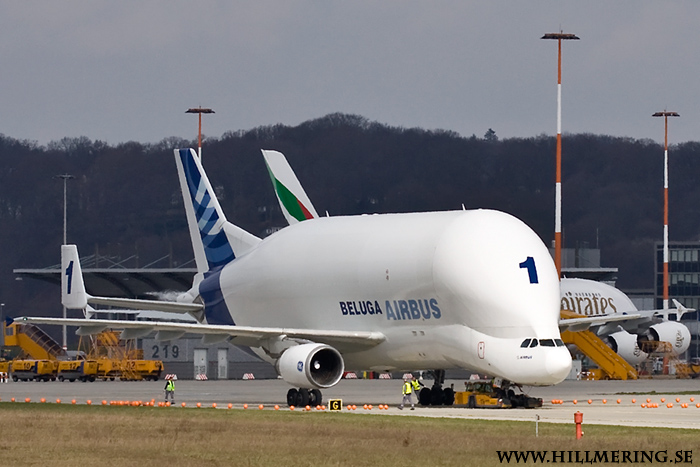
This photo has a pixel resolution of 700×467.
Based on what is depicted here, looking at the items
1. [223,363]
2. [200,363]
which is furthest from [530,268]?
[200,363]

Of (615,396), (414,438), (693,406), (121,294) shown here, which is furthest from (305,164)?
(414,438)

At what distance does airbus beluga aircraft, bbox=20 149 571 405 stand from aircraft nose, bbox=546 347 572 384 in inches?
1.6

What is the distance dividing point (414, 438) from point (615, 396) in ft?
80.4

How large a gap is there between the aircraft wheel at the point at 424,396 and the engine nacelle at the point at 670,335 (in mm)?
40272

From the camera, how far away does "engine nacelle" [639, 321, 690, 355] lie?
83.7m

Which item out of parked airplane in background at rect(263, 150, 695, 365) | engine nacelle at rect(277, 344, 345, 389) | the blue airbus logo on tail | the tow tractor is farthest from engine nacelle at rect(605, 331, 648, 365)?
engine nacelle at rect(277, 344, 345, 389)

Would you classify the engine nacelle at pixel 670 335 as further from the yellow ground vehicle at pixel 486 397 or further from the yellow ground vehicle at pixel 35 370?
the yellow ground vehicle at pixel 486 397

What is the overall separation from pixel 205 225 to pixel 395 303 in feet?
48.9

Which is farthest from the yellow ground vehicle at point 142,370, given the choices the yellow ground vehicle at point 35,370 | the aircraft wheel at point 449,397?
the aircraft wheel at point 449,397

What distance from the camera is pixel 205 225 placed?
5731cm

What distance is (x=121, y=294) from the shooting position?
365ft

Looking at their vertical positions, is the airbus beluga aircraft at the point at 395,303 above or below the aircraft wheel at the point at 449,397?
above

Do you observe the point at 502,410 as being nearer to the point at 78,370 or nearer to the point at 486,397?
the point at 486,397

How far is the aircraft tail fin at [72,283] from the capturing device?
57.1 m
